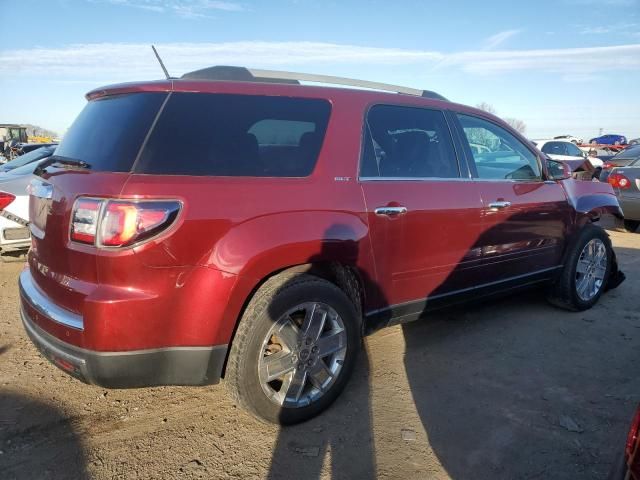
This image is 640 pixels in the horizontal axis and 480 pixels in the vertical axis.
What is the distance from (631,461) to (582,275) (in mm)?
3500

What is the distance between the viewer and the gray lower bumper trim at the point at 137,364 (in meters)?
2.21

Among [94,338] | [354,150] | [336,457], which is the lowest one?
[336,457]

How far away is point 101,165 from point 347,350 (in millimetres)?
1671

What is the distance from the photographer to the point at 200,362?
93.2 inches

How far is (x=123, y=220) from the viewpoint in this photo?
2.12 metres

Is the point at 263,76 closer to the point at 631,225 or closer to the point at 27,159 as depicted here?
the point at 27,159

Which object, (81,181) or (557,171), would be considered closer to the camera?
(81,181)

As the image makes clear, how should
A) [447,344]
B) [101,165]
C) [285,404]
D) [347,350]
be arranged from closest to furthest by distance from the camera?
[101,165] → [285,404] → [347,350] → [447,344]

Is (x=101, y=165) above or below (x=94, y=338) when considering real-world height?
above

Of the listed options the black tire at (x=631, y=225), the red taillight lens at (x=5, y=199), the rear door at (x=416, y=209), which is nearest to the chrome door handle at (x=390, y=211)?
the rear door at (x=416, y=209)

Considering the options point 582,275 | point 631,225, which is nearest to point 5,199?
point 582,275

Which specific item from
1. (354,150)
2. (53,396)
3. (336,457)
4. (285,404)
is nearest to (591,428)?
(336,457)

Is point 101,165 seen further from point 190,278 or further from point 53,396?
point 53,396

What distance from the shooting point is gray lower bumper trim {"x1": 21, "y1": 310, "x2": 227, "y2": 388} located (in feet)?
7.27
